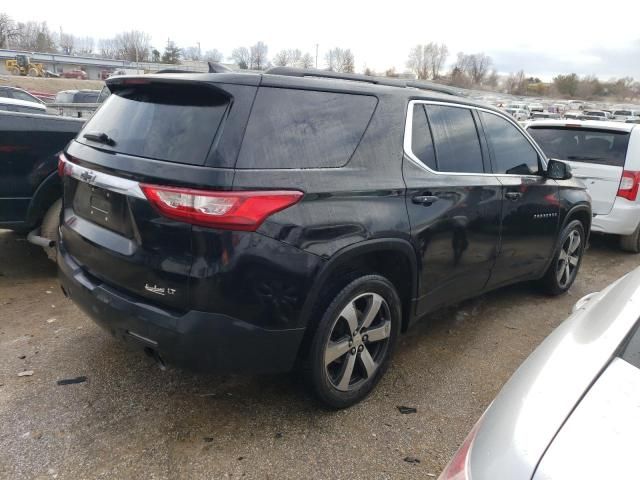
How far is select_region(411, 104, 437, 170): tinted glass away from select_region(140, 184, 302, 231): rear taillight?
1184mm

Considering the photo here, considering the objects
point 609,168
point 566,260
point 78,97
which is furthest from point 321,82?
point 78,97

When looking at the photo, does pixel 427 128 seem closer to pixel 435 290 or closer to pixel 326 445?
pixel 435 290

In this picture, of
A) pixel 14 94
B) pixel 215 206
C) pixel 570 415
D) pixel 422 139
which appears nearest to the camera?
pixel 570 415

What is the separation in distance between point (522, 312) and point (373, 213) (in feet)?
8.25

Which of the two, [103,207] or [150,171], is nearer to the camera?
[150,171]

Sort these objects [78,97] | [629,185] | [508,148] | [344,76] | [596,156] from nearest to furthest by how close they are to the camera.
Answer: [344,76] < [508,148] < [629,185] < [596,156] < [78,97]

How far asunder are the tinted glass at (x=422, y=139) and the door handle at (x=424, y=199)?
212 mm

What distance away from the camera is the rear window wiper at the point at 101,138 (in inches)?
105

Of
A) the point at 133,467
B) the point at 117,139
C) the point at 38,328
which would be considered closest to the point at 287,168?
the point at 117,139

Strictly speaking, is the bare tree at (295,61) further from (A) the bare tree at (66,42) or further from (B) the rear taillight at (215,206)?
(A) the bare tree at (66,42)

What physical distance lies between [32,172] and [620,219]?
656 cm

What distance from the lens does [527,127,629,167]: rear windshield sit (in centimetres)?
627

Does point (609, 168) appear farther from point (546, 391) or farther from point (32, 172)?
point (32, 172)

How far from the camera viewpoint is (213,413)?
2.81 m
